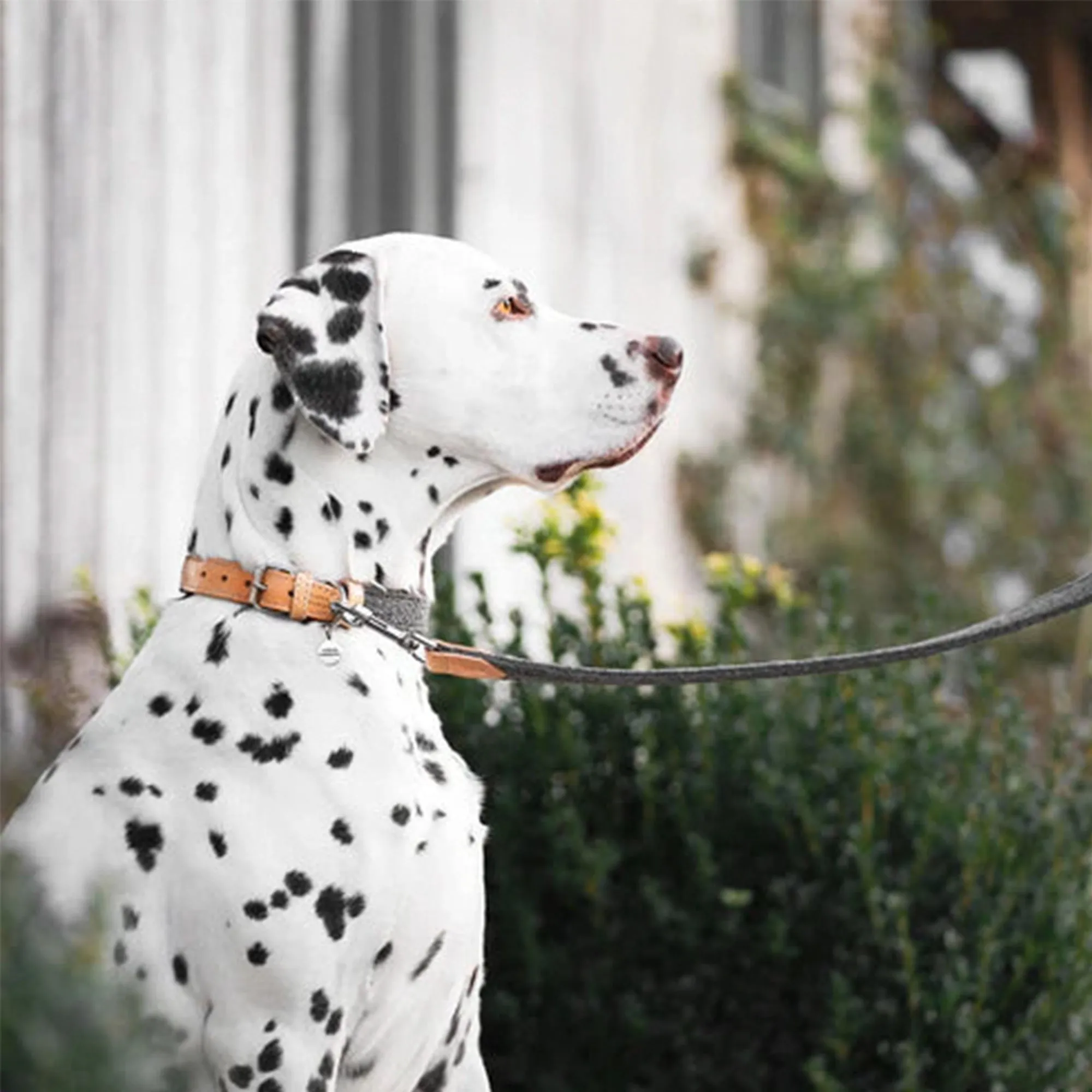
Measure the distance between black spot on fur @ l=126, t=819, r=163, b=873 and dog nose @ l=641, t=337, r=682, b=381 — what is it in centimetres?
85

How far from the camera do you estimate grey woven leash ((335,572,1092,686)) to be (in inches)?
115

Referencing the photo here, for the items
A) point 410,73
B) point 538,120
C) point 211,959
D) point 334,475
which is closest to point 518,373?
point 334,475

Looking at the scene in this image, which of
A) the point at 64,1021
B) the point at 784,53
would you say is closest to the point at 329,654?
the point at 64,1021

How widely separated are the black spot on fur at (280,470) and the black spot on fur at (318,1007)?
1.98 feet

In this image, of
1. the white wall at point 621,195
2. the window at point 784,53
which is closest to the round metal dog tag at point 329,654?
the white wall at point 621,195

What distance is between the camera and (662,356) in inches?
113

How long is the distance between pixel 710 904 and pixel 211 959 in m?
1.37

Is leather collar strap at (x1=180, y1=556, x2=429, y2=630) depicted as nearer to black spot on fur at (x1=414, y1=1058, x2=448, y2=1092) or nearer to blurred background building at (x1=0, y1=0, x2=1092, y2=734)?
black spot on fur at (x1=414, y1=1058, x2=448, y2=1092)

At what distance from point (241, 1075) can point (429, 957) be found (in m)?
0.25

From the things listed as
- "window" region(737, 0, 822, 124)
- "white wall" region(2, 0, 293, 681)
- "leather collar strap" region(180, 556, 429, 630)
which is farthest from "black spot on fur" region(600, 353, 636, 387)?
"window" region(737, 0, 822, 124)

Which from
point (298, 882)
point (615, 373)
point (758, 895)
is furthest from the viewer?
point (758, 895)

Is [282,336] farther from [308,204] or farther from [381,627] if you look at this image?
[308,204]

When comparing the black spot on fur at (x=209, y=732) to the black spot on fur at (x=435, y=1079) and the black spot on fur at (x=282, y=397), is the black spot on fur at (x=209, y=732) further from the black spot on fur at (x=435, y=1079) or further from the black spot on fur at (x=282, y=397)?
the black spot on fur at (x=435, y=1079)

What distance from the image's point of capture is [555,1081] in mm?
3713
